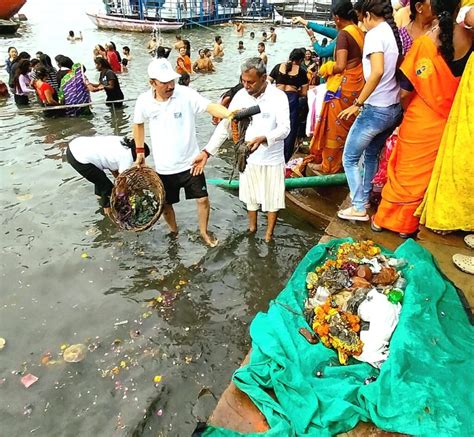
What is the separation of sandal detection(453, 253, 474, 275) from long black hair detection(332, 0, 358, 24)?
251cm

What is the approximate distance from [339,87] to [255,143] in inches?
59.3

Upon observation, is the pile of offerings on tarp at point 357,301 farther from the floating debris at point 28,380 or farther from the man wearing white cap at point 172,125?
the floating debris at point 28,380

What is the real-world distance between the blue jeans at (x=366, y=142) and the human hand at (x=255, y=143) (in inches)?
29.6

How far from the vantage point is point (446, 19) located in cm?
303

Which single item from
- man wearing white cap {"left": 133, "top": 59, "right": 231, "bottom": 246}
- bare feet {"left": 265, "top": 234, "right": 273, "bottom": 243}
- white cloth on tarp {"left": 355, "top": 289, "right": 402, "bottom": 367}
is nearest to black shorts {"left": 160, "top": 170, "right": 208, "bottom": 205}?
man wearing white cap {"left": 133, "top": 59, "right": 231, "bottom": 246}

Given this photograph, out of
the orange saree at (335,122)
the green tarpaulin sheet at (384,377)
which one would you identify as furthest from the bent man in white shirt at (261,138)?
the green tarpaulin sheet at (384,377)

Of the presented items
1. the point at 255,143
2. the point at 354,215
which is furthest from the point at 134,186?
the point at 354,215

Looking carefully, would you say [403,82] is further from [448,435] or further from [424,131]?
[448,435]

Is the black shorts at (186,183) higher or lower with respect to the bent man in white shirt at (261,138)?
lower

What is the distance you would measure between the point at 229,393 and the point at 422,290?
1451mm

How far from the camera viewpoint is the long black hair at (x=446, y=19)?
3.03 meters

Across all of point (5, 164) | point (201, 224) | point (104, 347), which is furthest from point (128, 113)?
point (104, 347)

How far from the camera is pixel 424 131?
352cm

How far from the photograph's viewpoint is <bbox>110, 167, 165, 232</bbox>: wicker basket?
4.45m
